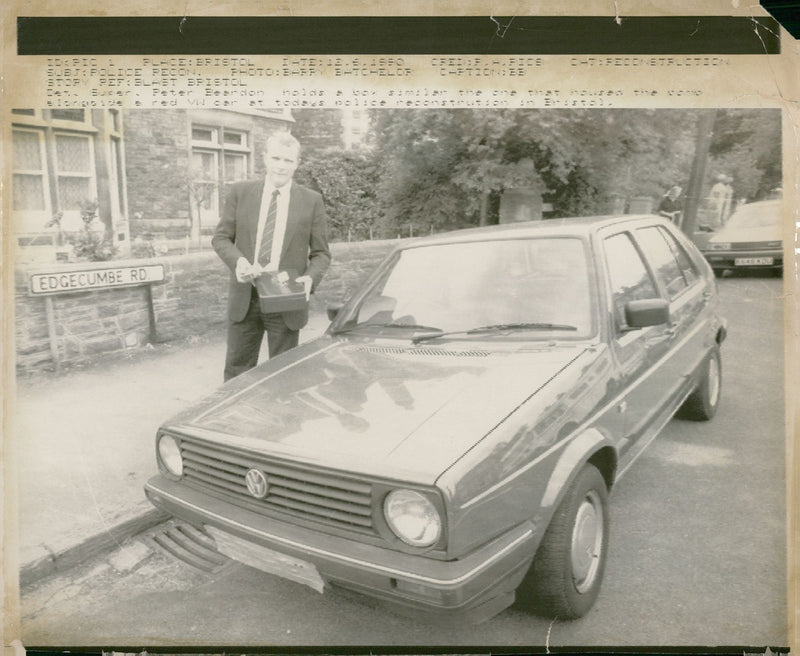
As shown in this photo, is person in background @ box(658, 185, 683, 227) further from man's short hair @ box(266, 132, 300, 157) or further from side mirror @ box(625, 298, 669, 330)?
man's short hair @ box(266, 132, 300, 157)

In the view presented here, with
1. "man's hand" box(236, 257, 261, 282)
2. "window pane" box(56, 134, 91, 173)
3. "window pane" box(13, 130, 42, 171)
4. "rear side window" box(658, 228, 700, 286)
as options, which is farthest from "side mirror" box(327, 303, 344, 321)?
"rear side window" box(658, 228, 700, 286)

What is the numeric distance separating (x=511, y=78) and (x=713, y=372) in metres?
1.68

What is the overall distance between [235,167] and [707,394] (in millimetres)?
2460

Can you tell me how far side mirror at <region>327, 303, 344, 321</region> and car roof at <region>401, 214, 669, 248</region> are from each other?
0.40 meters

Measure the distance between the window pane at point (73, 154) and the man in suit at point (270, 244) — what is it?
638mm

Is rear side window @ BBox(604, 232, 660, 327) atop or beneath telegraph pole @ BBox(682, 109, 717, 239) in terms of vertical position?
beneath

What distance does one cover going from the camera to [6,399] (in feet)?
9.26

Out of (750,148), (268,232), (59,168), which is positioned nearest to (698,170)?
(750,148)

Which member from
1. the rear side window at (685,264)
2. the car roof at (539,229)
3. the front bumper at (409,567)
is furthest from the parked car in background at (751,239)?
the front bumper at (409,567)

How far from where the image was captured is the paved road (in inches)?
94.0

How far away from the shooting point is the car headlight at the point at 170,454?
7.63 feet

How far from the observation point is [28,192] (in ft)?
9.14

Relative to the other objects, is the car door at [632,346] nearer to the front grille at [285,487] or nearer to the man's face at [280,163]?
the front grille at [285,487]

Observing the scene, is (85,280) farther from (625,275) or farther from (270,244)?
(625,275)
